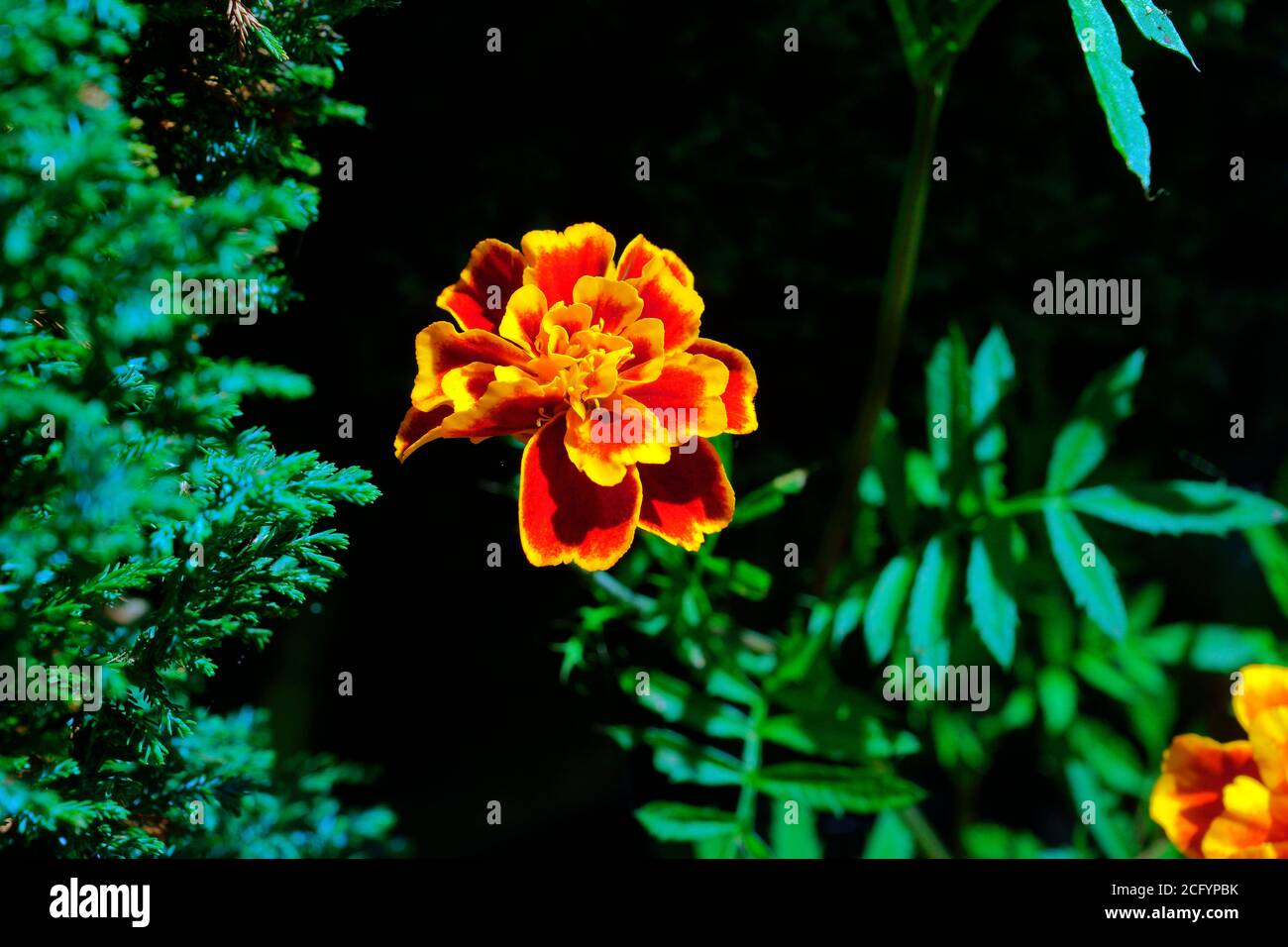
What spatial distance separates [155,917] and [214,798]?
0.12m

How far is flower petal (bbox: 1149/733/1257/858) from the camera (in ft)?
3.38

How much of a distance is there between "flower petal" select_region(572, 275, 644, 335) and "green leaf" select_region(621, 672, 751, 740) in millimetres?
471

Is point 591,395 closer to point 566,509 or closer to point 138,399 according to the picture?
point 566,509

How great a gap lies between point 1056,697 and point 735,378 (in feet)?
2.66

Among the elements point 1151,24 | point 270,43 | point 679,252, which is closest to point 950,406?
point 679,252

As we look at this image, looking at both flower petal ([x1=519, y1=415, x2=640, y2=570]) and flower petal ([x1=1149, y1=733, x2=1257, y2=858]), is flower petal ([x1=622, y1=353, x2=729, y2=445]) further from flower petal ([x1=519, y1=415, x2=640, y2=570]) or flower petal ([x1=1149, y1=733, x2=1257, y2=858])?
flower petal ([x1=1149, y1=733, x2=1257, y2=858])

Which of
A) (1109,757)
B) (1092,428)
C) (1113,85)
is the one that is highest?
(1113,85)

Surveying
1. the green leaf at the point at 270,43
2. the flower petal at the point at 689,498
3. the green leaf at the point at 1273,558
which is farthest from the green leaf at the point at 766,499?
the green leaf at the point at 1273,558

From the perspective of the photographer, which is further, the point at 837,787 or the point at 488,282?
the point at 837,787

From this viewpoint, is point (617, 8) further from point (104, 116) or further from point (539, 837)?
point (539, 837)

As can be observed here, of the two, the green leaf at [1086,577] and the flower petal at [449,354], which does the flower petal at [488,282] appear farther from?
the green leaf at [1086,577]

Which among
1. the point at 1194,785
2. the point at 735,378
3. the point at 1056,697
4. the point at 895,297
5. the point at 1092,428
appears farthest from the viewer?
the point at 1056,697

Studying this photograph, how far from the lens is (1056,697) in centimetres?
139

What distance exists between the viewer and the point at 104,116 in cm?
74
